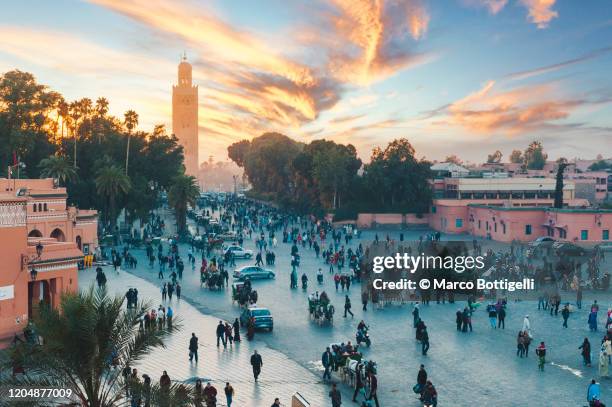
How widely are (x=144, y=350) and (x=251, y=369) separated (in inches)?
356

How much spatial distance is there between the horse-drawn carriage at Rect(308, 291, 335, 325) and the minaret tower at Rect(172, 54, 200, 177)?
127009 millimetres

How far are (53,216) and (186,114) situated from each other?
113079 mm

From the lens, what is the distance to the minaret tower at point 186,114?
152250mm

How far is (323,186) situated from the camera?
238 feet

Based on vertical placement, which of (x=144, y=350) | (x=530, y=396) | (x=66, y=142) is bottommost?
(x=530, y=396)

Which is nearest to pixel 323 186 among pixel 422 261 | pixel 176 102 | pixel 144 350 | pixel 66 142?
pixel 66 142

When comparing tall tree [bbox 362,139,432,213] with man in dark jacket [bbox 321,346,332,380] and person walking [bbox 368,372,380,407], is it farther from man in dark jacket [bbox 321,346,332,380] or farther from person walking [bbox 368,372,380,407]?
person walking [bbox 368,372,380,407]

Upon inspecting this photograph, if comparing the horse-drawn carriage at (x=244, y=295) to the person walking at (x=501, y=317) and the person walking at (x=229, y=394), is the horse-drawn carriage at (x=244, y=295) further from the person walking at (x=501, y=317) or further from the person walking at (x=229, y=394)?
the person walking at (x=229, y=394)

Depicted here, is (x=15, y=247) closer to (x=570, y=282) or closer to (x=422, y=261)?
(x=422, y=261)

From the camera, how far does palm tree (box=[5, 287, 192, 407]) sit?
10.6m

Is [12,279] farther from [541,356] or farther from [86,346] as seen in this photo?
[541,356]

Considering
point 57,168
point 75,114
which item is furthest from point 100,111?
point 57,168

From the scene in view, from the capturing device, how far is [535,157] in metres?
131

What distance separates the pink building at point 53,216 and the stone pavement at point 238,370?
795 inches
